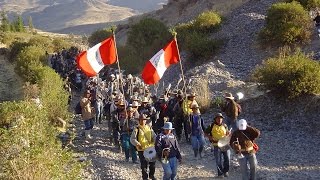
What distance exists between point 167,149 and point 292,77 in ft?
23.9

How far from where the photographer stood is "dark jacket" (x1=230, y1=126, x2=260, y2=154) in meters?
9.27

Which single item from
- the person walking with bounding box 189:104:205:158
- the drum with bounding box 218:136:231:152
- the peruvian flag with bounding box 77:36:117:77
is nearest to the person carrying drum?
the drum with bounding box 218:136:231:152

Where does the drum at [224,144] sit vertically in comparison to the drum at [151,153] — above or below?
above

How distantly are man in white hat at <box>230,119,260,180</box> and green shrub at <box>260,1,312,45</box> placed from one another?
1371 cm

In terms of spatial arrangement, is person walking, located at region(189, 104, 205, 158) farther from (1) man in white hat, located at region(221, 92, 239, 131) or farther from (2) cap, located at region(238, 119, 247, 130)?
(2) cap, located at region(238, 119, 247, 130)

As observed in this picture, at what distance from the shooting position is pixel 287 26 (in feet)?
73.2

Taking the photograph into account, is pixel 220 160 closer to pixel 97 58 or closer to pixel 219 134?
pixel 219 134

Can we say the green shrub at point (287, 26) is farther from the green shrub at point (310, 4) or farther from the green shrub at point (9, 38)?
the green shrub at point (9, 38)

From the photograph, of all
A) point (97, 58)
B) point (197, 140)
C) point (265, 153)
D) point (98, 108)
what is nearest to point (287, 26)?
point (98, 108)

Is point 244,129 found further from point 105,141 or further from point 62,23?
point 62,23

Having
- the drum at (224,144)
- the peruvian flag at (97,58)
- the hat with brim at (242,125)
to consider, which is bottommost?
the drum at (224,144)

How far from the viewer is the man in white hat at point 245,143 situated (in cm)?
926

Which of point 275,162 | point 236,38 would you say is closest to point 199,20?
point 236,38

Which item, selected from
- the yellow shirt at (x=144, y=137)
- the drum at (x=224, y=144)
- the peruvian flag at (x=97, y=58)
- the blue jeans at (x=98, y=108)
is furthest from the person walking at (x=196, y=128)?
the blue jeans at (x=98, y=108)
